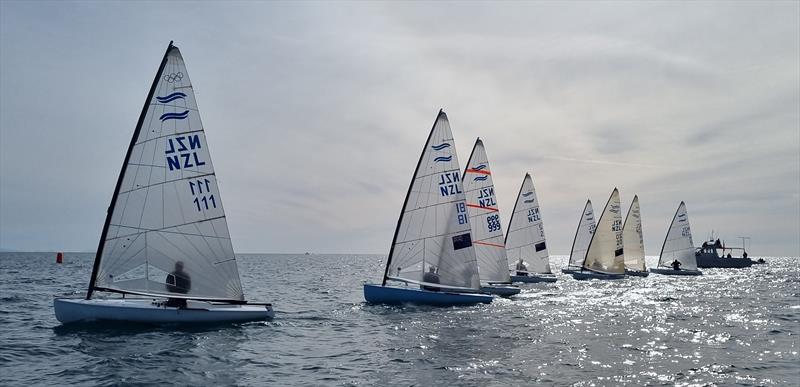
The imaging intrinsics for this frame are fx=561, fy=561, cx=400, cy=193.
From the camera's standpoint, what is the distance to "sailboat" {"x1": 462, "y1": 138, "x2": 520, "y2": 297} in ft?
131

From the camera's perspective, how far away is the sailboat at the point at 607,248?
205ft

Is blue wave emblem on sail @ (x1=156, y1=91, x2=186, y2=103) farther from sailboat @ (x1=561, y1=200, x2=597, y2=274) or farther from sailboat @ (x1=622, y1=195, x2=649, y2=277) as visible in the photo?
sailboat @ (x1=622, y1=195, x2=649, y2=277)

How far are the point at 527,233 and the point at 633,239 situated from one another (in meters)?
21.9

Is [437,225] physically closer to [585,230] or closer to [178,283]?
[178,283]

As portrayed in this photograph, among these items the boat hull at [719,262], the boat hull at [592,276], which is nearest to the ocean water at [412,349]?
the boat hull at [592,276]

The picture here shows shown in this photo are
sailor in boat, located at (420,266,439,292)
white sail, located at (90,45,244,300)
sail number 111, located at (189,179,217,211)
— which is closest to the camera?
white sail, located at (90,45,244,300)

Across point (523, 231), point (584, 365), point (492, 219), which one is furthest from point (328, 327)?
point (523, 231)

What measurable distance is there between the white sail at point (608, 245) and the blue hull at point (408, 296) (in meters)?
35.4

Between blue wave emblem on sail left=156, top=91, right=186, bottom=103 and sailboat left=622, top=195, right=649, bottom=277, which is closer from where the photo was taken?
blue wave emblem on sail left=156, top=91, right=186, bottom=103

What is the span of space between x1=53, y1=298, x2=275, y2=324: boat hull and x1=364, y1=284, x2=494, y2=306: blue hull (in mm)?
9185

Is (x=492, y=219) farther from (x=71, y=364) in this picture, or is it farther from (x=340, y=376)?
(x=71, y=364)

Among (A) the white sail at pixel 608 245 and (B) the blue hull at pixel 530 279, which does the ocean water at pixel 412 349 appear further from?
(A) the white sail at pixel 608 245

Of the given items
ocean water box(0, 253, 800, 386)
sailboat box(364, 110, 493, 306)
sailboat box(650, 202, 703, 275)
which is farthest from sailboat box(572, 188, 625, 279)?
sailboat box(364, 110, 493, 306)

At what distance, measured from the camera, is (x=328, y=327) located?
24.4 meters
